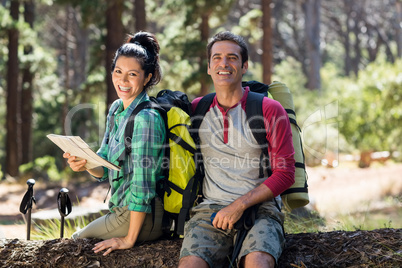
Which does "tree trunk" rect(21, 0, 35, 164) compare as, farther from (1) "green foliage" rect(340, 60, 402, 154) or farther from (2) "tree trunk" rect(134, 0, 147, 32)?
(1) "green foliage" rect(340, 60, 402, 154)

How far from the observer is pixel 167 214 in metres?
3.50

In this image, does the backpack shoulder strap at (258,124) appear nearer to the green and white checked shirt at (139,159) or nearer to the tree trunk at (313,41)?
the green and white checked shirt at (139,159)

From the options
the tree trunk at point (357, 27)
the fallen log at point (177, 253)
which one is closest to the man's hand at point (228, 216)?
the fallen log at point (177, 253)

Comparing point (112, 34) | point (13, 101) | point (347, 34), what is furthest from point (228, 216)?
point (347, 34)

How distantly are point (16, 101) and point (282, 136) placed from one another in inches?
667

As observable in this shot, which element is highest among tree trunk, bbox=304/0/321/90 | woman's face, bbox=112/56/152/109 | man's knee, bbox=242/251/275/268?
tree trunk, bbox=304/0/321/90

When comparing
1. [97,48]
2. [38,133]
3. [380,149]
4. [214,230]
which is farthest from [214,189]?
[38,133]

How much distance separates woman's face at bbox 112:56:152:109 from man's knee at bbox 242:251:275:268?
4.72ft

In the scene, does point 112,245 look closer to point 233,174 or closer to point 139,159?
point 139,159

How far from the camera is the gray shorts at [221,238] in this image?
3.04 metres

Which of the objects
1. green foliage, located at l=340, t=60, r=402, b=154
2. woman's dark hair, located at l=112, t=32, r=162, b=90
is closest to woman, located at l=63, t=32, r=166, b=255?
woman's dark hair, located at l=112, t=32, r=162, b=90

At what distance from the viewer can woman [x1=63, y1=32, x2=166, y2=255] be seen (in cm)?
331

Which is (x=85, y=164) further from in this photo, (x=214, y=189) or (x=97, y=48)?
(x=97, y=48)

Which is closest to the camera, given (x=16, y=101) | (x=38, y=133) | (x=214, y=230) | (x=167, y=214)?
(x=214, y=230)
